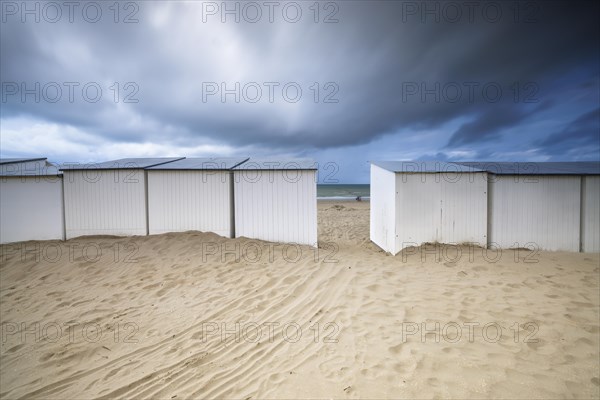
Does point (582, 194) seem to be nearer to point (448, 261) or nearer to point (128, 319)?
point (448, 261)

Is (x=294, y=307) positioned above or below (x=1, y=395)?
above

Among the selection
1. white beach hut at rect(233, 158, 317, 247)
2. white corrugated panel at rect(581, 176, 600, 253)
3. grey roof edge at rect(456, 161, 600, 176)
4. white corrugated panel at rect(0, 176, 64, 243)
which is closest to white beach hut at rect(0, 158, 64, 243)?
white corrugated panel at rect(0, 176, 64, 243)

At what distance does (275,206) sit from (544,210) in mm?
7515

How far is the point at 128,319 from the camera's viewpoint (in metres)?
4.38

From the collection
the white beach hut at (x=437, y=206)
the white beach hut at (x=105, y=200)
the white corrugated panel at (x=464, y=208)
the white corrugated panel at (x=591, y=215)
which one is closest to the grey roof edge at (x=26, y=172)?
the white beach hut at (x=105, y=200)

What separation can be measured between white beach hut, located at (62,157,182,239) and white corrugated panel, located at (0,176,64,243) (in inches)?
12.3

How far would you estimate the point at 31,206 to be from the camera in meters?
7.87

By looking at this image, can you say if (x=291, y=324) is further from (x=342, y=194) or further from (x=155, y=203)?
(x=342, y=194)

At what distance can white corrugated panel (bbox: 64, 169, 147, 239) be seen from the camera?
25.6 feet

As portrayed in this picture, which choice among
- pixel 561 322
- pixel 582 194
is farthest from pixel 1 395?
pixel 582 194

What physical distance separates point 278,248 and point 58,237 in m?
6.47

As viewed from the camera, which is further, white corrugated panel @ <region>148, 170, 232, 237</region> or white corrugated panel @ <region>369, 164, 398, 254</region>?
white corrugated panel @ <region>148, 170, 232, 237</region>

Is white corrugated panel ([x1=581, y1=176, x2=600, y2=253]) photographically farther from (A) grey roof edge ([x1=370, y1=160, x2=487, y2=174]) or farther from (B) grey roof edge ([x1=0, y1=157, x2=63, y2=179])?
(B) grey roof edge ([x1=0, y1=157, x2=63, y2=179])

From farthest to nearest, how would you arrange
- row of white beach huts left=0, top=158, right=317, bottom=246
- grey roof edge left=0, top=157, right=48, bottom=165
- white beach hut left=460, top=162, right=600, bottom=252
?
grey roof edge left=0, top=157, right=48, bottom=165 < row of white beach huts left=0, top=158, right=317, bottom=246 < white beach hut left=460, top=162, right=600, bottom=252
